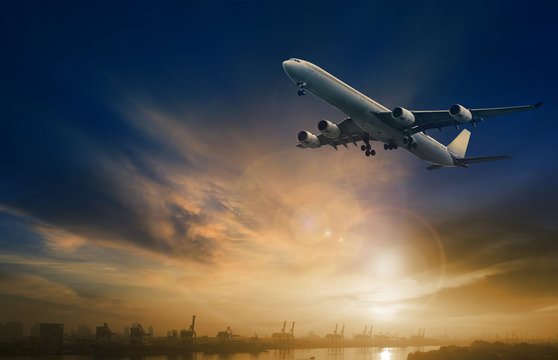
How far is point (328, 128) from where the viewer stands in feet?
206

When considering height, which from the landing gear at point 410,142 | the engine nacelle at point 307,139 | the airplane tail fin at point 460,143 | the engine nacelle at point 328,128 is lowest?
the landing gear at point 410,142

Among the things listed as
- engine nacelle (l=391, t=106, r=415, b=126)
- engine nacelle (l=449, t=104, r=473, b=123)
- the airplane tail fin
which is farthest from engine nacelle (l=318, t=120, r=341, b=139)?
the airplane tail fin

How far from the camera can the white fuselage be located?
50.9 m

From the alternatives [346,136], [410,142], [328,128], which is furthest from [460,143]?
[328,128]

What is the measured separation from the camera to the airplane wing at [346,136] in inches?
2547

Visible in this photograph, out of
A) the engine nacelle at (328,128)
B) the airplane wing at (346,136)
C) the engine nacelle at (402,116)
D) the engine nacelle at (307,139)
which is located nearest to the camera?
the engine nacelle at (402,116)

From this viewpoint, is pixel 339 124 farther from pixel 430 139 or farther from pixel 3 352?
pixel 3 352

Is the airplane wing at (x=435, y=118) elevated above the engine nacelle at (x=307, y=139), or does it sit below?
above

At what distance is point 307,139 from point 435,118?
19.4 metres

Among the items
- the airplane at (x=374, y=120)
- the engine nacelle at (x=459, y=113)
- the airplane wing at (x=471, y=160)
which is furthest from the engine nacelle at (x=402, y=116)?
the airplane wing at (x=471, y=160)

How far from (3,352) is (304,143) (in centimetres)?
21334

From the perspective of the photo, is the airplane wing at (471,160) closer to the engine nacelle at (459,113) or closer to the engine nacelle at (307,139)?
the engine nacelle at (459,113)

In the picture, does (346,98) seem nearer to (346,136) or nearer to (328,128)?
(328,128)

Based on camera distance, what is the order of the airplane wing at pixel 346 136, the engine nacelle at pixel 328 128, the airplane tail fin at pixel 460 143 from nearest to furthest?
the engine nacelle at pixel 328 128 → the airplane wing at pixel 346 136 → the airplane tail fin at pixel 460 143
